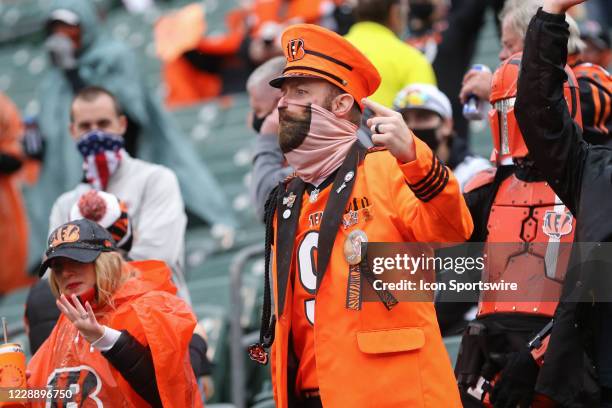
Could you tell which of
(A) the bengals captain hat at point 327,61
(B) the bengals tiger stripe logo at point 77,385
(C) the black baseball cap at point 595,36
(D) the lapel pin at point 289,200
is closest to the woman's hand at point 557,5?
(A) the bengals captain hat at point 327,61

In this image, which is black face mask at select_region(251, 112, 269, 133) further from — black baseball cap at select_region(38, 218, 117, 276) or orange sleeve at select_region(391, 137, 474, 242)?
orange sleeve at select_region(391, 137, 474, 242)

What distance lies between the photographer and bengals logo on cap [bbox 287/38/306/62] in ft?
17.3

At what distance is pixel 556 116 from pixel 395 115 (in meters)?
0.57

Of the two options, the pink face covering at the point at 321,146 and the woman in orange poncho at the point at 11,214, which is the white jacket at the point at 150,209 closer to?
the pink face covering at the point at 321,146

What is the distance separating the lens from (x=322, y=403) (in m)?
4.91

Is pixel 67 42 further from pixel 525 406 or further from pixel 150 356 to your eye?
pixel 525 406

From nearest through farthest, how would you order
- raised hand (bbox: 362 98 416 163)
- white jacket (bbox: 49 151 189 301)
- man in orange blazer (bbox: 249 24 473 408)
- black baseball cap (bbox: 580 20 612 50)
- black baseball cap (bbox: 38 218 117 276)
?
raised hand (bbox: 362 98 416 163) → man in orange blazer (bbox: 249 24 473 408) → black baseball cap (bbox: 38 218 117 276) → white jacket (bbox: 49 151 189 301) → black baseball cap (bbox: 580 20 612 50)

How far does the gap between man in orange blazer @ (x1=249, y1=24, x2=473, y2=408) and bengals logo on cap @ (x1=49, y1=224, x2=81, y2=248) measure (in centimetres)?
81

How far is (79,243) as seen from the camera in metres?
5.62

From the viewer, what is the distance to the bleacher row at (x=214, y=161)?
8.73 metres

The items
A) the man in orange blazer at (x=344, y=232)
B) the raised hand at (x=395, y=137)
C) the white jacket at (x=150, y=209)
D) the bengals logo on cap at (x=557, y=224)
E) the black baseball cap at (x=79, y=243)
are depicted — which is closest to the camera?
Answer: the raised hand at (x=395, y=137)

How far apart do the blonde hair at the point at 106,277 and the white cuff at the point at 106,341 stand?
239 millimetres

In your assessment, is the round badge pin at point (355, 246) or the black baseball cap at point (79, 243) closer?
the round badge pin at point (355, 246)

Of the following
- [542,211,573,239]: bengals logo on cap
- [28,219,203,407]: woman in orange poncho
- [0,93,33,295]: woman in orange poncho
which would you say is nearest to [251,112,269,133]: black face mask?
[28,219,203,407]: woman in orange poncho
